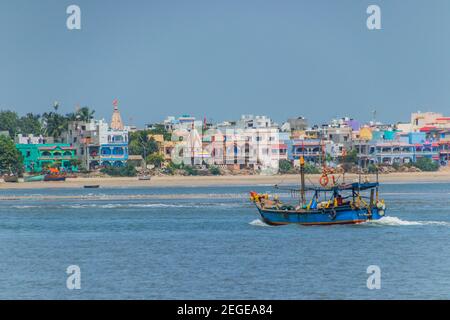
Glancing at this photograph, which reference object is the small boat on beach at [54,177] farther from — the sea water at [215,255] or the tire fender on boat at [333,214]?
the tire fender on boat at [333,214]

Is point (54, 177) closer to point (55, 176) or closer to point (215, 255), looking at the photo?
point (55, 176)

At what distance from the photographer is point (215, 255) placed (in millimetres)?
52562

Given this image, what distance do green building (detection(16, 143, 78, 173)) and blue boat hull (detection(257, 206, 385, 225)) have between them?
84.5 m

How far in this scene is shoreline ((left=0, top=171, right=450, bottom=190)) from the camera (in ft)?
443

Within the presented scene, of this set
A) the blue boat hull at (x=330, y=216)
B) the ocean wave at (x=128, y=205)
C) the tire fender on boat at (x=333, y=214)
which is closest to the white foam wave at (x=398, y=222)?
the blue boat hull at (x=330, y=216)

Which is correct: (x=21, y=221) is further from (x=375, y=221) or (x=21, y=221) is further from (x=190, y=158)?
(x=190, y=158)

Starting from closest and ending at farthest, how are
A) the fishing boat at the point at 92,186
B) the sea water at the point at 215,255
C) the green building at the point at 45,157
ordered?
the sea water at the point at 215,255 → the fishing boat at the point at 92,186 → the green building at the point at 45,157

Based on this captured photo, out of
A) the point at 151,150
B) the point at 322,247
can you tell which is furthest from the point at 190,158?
the point at 322,247

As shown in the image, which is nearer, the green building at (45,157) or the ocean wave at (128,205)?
the ocean wave at (128,205)

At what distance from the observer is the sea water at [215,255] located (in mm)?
42188

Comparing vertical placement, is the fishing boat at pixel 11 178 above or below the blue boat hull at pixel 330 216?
below

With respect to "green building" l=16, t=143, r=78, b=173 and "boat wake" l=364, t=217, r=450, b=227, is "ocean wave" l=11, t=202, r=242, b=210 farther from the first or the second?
"green building" l=16, t=143, r=78, b=173

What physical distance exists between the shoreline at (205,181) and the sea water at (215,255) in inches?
1963
